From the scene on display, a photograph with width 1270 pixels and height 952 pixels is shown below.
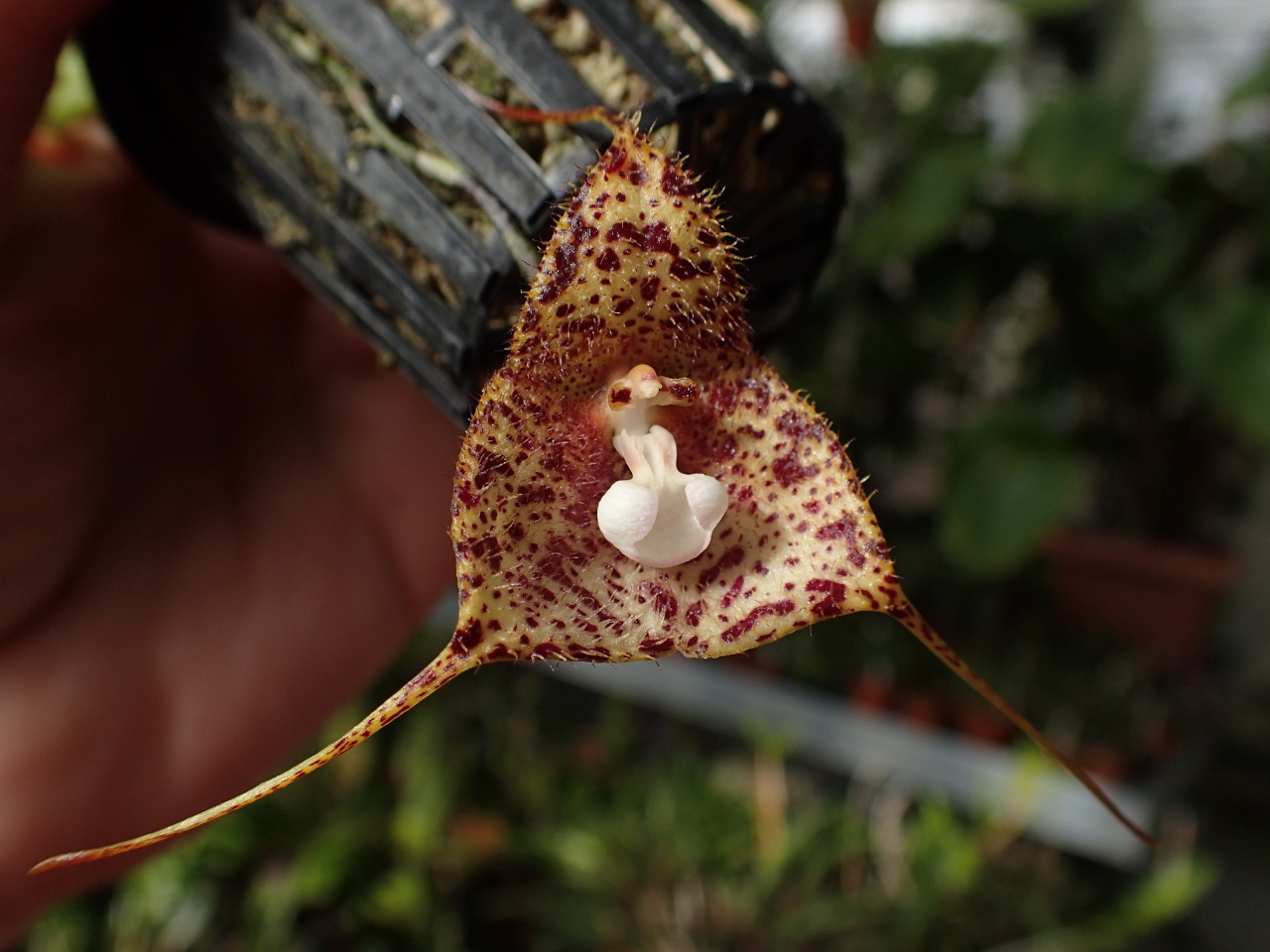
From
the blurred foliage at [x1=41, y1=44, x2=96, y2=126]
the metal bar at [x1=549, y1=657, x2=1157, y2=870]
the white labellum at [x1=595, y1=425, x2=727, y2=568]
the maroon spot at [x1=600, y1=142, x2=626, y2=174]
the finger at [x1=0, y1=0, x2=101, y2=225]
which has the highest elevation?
the blurred foliage at [x1=41, y1=44, x2=96, y2=126]

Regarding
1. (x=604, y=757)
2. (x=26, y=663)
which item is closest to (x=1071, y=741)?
(x=604, y=757)

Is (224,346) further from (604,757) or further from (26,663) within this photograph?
(604,757)

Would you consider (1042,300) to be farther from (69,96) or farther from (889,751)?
(69,96)

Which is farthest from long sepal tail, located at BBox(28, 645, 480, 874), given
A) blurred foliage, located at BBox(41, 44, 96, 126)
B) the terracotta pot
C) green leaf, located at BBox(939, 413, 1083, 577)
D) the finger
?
the terracotta pot

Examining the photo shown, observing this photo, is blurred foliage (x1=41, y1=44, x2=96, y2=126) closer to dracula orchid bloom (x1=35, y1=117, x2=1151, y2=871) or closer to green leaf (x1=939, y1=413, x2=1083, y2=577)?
Answer: dracula orchid bloom (x1=35, y1=117, x2=1151, y2=871)

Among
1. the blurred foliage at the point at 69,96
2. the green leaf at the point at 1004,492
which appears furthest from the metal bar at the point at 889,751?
the blurred foliage at the point at 69,96
